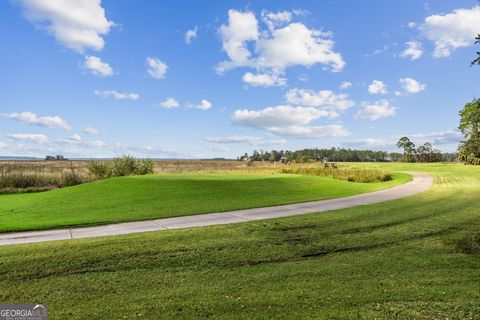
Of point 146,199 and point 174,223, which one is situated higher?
point 146,199

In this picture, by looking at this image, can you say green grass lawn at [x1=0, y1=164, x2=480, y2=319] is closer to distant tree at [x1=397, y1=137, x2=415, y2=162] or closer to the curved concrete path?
the curved concrete path

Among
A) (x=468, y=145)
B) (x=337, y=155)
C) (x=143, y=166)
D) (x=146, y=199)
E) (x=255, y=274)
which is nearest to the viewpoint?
(x=255, y=274)

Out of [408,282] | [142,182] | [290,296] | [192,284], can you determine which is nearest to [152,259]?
[192,284]

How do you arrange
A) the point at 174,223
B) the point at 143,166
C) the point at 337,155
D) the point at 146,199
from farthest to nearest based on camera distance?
the point at 337,155 → the point at 143,166 → the point at 146,199 → the point at 174,223

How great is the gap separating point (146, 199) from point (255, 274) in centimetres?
1046

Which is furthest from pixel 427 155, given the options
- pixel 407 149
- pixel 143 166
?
pixel 143 166

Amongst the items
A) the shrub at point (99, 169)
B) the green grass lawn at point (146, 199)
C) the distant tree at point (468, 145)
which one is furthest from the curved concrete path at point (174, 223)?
the distant tree at point (468, 145)

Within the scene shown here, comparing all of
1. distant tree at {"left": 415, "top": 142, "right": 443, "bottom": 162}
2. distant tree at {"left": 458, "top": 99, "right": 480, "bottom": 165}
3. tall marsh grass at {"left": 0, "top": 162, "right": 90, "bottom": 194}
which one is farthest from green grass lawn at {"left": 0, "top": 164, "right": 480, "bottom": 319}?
distant tree at {"left": 415, "top": 142, "right": 443, "bottom": 162}

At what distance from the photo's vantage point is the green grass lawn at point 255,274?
5.07m

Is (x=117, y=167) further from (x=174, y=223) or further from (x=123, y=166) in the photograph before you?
(x=174, y=223)

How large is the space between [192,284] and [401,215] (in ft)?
31.7

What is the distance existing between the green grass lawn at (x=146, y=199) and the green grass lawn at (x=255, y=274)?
3561 mm

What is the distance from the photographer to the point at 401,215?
12930 mm

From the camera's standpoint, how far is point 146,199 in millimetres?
15938
